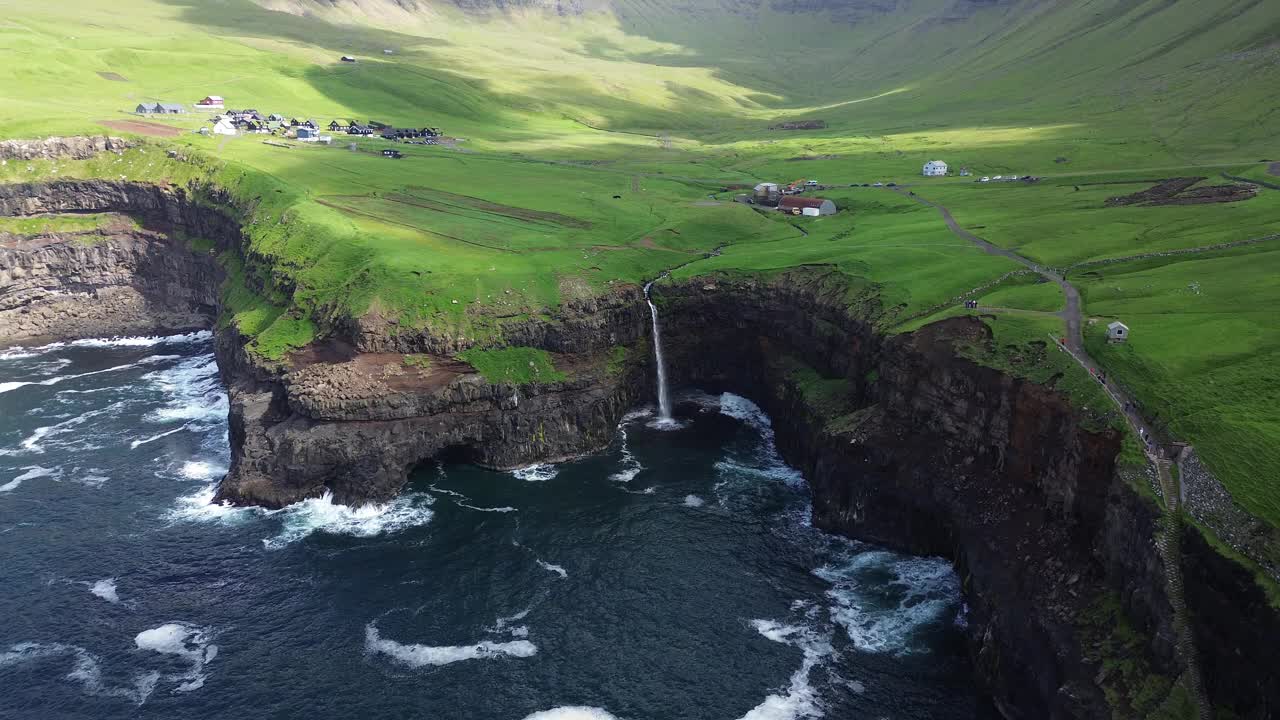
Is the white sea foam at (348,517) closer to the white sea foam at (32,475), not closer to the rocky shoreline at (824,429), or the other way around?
the rocky shoreline at (824,429)

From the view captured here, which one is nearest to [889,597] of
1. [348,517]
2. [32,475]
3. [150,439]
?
[348,517]

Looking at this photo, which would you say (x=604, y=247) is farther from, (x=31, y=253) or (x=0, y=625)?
(x=31, y=253)

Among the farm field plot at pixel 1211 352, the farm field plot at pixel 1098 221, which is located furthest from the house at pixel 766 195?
the farm field plot at pixel 1211 352

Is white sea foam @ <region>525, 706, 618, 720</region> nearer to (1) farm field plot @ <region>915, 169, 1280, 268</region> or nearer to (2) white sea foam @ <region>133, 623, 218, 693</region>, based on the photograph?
(2) white sea foam @ <region>133, 623, 218, 693</region>

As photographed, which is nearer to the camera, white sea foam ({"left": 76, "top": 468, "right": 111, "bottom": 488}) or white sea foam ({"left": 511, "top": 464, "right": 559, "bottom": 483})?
white sea foam ({"left": 76, "top": 468, "right": 111, "bottom": 488})

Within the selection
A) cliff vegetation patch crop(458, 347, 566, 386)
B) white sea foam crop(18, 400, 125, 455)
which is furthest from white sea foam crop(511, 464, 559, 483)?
white sea foam crop(18, 400, 125, 455)

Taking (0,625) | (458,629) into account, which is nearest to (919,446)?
(458,629)

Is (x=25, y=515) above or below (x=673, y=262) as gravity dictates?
below
